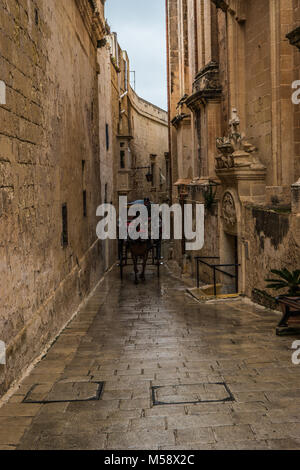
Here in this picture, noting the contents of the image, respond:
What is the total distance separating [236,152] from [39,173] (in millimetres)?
5726

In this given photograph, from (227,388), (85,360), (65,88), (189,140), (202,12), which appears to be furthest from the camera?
(189,140)

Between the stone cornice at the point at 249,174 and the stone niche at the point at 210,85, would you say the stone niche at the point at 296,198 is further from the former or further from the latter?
the stone niche at the point at 210,85

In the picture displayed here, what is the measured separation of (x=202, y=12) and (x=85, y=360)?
45.0 ft

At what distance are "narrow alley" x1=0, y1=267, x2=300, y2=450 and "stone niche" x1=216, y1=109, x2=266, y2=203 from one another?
3393mm

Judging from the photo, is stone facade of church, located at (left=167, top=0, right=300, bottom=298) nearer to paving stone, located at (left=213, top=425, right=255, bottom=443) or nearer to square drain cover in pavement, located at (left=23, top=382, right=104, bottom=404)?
square drain cover in pavement, located at (left=23, top=382, right=104, bottom=404)

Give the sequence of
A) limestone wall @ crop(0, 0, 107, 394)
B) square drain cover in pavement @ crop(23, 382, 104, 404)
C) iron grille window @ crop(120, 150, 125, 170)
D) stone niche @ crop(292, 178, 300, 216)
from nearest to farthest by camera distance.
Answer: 1. square drain cover in pavement @ crop(23, 382, 104, 404)
2. limestone wall @ crop(0, 0, 107, 394)
3. stone niche @ crop(292, 178, 300, 216)
4. iron grille window @ crop(120, 150, 125, 170)

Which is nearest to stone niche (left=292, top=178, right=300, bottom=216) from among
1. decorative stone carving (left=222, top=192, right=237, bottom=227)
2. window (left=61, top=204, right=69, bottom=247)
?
decorative stone carving (left=222, top=192, right=237, bottom=227)

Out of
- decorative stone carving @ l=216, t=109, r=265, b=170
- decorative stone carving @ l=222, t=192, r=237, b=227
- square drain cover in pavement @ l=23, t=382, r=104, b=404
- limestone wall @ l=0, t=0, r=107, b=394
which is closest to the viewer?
square drain cover in pavement @ l=23, t=382, r=104, b=404

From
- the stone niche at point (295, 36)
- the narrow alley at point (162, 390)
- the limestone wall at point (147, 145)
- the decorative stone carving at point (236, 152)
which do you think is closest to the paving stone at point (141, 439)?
the narrow alley at point (162, 390)

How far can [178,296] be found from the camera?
1261 centimetres

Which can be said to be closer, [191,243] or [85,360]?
[85,360]

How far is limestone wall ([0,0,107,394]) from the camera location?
5.67 m

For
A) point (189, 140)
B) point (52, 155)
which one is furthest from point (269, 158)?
point (189, 140)
